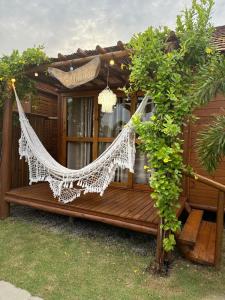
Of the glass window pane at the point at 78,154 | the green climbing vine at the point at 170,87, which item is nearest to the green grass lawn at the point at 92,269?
the green climbing vine at the point at 170,87

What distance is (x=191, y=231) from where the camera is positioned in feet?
9.33

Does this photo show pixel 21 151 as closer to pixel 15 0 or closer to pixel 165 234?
pixel 165 234

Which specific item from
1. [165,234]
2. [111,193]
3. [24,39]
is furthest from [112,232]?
[24,39]

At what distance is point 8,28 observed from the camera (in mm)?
7199

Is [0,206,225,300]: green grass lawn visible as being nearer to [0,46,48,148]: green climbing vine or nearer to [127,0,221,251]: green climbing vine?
[127,0,221,251]: green climbing vine

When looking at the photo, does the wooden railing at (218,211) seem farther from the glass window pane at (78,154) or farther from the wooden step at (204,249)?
the glass window pane at (78,154)

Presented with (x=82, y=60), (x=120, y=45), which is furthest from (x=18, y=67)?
(x=120, y=45)

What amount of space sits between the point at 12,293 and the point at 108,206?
1.60 m

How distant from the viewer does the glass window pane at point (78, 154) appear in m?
5.01

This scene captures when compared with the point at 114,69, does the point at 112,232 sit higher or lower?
lower

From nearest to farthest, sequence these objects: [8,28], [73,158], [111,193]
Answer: [111,193], [73,158], [8,28]

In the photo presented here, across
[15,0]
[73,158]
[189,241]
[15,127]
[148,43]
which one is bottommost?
[189,241]

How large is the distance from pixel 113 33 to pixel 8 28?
124 inches

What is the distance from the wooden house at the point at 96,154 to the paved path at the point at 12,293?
125 centimetres
